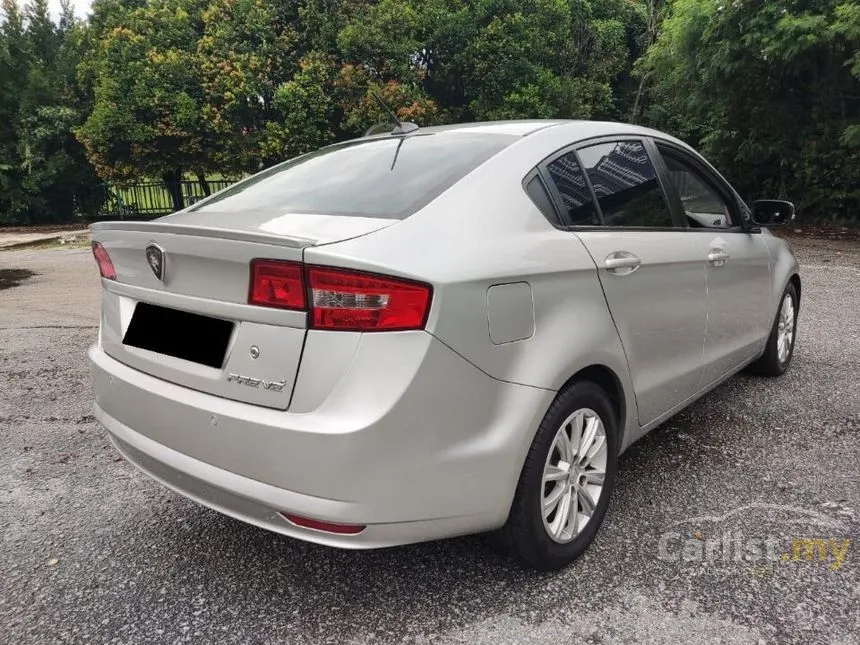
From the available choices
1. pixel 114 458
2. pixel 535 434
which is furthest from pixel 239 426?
pixel 114 458

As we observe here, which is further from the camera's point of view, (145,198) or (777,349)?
(145,198)

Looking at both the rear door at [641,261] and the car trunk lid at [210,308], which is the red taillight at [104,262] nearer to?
the car trunk lid at [210,308]

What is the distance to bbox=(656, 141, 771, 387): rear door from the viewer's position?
10.5 ft

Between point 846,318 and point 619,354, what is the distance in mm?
4879

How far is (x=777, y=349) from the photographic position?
170 inches

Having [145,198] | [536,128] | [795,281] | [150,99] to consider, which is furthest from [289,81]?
[536,128]

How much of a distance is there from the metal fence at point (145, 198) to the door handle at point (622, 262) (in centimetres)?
2160

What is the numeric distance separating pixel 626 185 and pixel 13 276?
1046 cm

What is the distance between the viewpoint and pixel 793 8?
1137 cm

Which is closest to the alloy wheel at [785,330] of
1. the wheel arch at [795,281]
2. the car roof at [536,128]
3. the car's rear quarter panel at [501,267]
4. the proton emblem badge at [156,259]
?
the wheel arch at [795,281]

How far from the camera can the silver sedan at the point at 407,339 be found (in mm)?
1801

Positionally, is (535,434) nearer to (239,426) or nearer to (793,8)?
(239,426)

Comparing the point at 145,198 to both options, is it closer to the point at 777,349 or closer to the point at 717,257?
the point at 777,349

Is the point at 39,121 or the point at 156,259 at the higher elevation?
the point at 39,121
